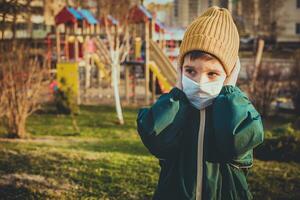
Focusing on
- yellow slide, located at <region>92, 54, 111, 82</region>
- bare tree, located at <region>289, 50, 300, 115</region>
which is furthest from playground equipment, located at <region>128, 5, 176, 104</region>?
bare tree, located at <region>289, 50, 300, 115</region>

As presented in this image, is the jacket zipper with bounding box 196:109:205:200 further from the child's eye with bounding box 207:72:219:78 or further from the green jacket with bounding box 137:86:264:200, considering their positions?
the child's eye with bounding box 207:72:219:78

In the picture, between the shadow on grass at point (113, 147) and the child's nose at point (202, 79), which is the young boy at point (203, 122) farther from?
the shadow on grass at point (113, 147)

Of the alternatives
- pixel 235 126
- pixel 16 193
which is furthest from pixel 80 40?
pixel 235 126

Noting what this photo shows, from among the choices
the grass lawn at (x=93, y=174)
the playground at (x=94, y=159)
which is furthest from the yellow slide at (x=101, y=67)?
the grass lawn at (x=93, y=174)

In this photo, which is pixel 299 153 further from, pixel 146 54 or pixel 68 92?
pixel 146 54

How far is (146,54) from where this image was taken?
623 inches

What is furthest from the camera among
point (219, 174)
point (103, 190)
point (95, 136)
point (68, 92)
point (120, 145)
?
point (68, 92)

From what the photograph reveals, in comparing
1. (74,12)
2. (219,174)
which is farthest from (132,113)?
(219,174)

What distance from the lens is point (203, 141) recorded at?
82.1 inches

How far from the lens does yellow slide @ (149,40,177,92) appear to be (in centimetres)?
1634

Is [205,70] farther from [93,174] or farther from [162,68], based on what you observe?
[162,68]

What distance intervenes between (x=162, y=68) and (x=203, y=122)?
48.3 ft

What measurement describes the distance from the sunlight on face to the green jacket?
0.07 m

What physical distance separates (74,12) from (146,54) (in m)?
4.57
